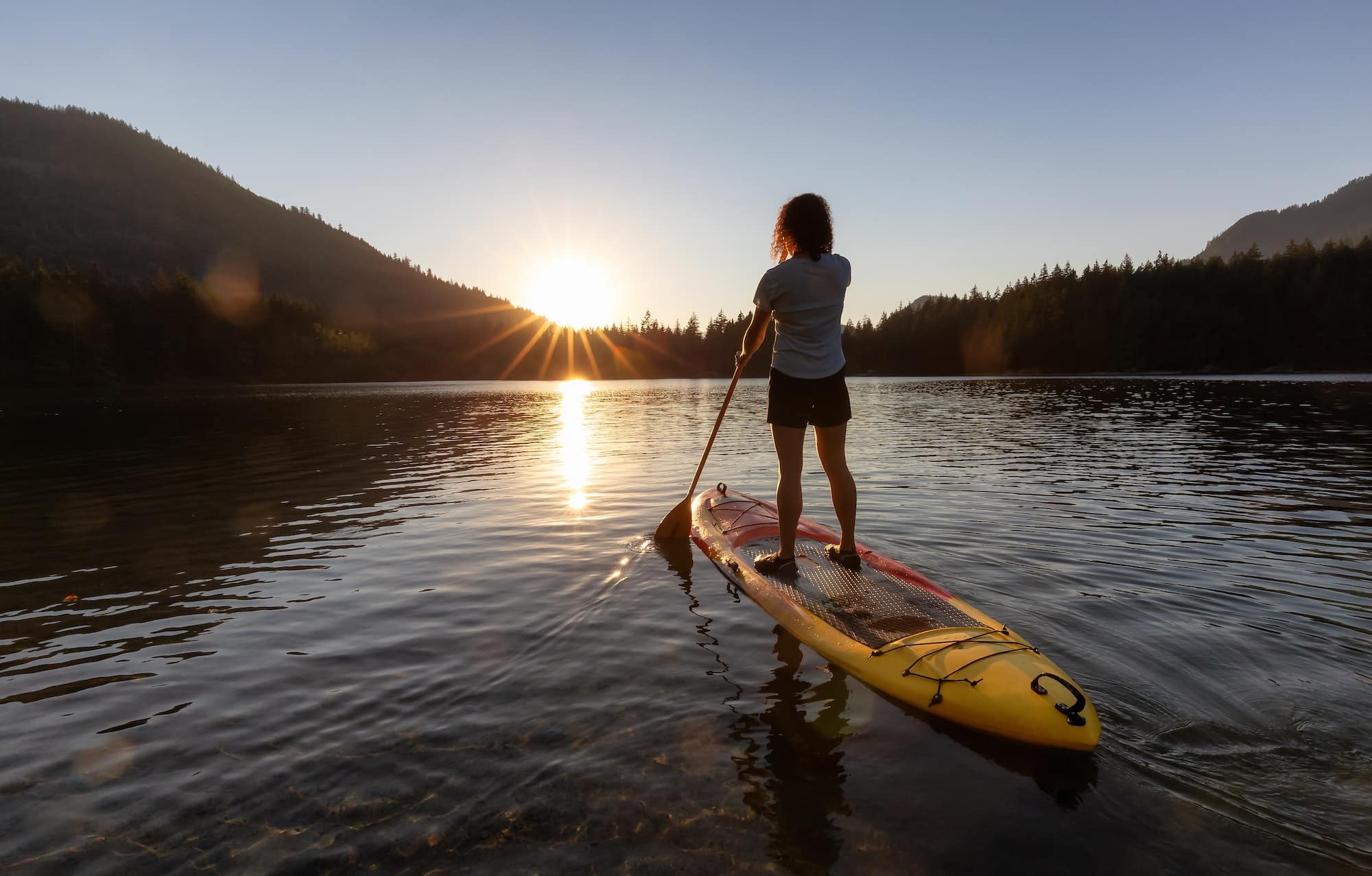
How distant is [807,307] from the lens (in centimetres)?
607

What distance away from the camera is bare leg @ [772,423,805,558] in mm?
6223

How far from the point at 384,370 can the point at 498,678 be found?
139 m

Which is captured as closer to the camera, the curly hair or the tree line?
the curly hair

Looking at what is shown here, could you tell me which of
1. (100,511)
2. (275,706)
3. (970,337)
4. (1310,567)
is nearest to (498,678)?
(275,706)

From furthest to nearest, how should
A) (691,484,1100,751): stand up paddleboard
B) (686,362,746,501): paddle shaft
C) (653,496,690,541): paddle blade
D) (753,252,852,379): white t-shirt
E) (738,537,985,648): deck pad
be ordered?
(653,496,690,541): paddle blade → (686,362,746,501): paddle shaft → (753,252,852,379): white t-shirt → (738,537,985,648): deck pad → (691,484,1100,751): stand up paddleboard

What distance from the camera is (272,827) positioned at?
3389mm

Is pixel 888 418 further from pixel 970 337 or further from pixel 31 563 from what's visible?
pixel 970 337

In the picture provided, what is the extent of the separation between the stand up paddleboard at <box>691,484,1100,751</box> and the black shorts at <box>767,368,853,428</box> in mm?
1539

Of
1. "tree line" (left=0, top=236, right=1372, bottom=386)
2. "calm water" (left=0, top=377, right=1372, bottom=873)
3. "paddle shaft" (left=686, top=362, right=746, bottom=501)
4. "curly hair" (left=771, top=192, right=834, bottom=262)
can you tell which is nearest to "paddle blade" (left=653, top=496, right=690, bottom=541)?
"paddle shaft" (left=686, top=362, right=746, bottom=501)

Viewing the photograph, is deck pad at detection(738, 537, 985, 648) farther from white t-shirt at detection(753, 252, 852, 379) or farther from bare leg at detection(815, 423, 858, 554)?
white t-shirt at detection(753, 252, 852, 379)

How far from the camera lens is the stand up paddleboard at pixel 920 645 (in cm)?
386

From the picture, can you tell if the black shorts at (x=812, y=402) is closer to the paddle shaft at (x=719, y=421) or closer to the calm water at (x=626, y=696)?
the paddle shaft at (x=719, y=421)

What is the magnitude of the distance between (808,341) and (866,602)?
7.89 feet

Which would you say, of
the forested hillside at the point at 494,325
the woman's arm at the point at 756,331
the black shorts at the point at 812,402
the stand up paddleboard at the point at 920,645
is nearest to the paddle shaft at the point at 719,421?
the woman's arm at the point at 756,331
